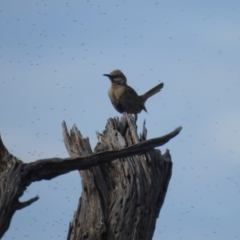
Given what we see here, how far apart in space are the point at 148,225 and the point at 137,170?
59 centimetres

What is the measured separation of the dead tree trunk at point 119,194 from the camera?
9906 millimetres

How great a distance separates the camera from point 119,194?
32.9ft

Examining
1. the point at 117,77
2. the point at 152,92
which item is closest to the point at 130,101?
the point at 117,77

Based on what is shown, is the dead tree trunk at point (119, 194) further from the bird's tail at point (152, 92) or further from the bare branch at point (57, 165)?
the bird's tail at point (152, 92)

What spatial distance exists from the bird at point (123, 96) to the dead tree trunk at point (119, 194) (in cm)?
431

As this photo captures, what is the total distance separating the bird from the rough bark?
4.04m

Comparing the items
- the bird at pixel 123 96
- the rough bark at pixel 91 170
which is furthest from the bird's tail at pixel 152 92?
the rough bark at pixel 91 170

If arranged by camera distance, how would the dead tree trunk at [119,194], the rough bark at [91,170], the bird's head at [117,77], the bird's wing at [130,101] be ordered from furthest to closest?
the bird's head at [117,77] < the bird's wing at [130,101] < the dead tree trunk at [119,194] < the rough bark at [91,170]

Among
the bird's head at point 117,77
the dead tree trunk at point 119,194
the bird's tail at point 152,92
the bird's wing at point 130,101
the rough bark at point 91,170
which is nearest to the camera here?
the rough bark at point 91,170

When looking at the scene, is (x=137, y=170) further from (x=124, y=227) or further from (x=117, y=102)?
(x=117, y=102)

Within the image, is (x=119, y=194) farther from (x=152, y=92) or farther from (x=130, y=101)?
(x=152, y=92)

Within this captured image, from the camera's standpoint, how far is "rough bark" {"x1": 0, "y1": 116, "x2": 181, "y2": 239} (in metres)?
7.50

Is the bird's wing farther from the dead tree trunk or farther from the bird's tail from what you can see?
the dead tree trunk

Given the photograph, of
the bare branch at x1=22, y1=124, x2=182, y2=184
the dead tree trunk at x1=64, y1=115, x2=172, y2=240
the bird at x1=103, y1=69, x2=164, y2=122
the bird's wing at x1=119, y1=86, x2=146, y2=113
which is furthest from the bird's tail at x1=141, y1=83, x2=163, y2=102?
the bare branch at x1=22, y1=124, x2=182, y2=184
